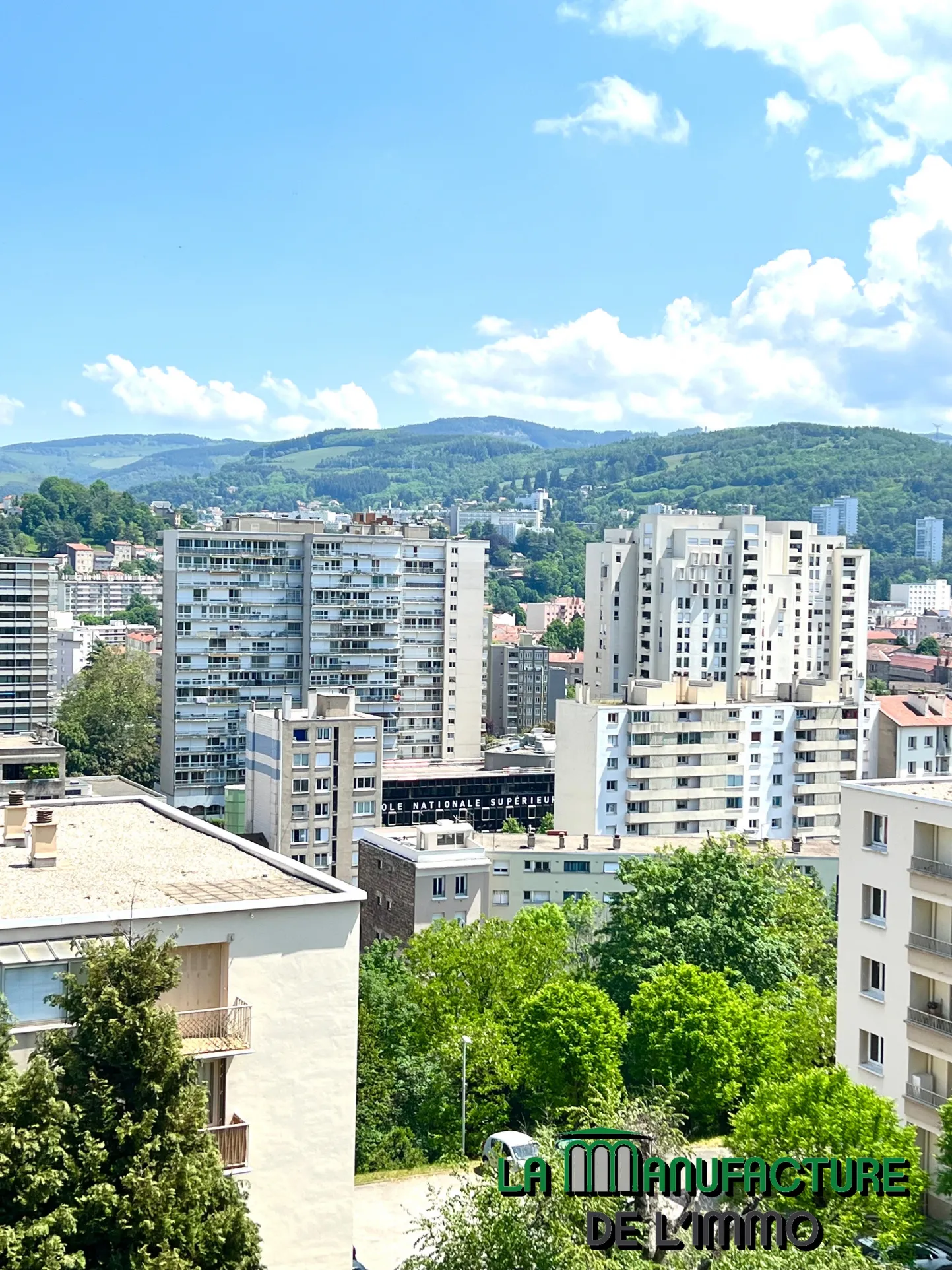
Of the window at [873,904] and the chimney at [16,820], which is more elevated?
the chimney at [16,820]

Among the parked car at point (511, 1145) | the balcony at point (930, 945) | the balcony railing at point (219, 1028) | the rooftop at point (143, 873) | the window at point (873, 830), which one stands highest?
the rooftop at point (143, 873)

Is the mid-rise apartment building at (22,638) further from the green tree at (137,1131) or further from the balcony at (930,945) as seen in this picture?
the green tree at (137,1131)

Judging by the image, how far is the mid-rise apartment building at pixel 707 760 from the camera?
52.7 meters

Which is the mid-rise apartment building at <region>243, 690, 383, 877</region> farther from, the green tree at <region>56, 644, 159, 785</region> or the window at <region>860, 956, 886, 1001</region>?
the green tree at <region>56, 644, 159, 785</region>

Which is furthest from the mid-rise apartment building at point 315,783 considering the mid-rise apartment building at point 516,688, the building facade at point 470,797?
the mid-rise apartment building at point 516,688

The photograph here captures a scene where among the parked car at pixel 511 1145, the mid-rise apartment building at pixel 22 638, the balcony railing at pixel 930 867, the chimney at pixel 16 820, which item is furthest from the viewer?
the mid-rise apartment building at pixel 22 638

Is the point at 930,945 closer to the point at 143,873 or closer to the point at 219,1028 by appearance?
the point at 143,873

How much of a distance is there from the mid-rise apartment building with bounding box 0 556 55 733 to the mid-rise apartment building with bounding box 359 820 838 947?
→ 3567cm

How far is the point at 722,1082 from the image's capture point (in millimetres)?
26094

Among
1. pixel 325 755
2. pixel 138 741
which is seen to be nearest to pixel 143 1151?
pixel 325 755

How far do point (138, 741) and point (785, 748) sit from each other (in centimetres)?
3927

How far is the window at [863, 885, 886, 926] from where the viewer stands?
2175 cm

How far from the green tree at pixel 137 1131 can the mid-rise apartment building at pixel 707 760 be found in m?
41.1

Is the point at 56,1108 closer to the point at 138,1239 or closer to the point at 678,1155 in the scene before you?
the point at 138,1239
